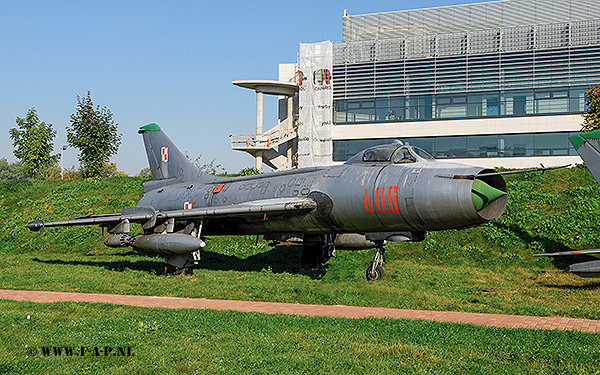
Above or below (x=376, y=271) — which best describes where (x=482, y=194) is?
above

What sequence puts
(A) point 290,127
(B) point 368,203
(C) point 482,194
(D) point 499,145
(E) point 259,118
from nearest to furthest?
(C) point 482,194 → (B) point 368,203 → (D) point 499,145 → (E) point 259,118 → (A) point 290,127

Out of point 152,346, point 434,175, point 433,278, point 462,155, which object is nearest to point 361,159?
point 434,175

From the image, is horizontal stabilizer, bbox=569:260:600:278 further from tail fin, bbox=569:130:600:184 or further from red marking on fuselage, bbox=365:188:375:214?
red marking on fuselage, bbox=365:188:375:214

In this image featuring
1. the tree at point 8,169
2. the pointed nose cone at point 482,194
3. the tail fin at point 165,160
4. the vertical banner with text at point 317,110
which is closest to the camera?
the pointed nose cone at point 482,194

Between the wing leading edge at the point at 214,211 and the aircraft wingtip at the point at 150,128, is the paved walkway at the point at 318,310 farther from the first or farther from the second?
the aircraft wingtip at the point at 150,128

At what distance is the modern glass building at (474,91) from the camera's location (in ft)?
123

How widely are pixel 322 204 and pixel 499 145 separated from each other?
2771 centimetres

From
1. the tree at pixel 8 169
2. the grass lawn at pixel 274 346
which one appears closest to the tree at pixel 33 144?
the grass lawn at pixel 274 346

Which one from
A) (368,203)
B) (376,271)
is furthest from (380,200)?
(376,271)

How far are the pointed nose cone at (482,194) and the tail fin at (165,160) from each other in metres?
12.3

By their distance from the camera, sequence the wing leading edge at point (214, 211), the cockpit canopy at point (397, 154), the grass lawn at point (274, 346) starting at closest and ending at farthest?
the grass lawn at point (274, 346) → the cockpit canopy at point (397, 154) → the wing leading edge at point (214, 211)

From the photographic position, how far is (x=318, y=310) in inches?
472

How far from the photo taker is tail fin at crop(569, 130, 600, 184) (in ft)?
44.1

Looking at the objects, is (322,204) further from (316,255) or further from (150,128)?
(150,128)
